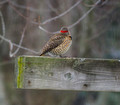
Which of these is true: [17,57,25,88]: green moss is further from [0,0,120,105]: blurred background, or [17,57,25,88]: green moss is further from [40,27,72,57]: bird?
[0,0,120,105]: blurred background

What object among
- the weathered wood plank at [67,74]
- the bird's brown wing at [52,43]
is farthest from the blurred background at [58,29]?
the weathered wood plank at [67,74]

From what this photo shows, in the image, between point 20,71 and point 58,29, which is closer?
point 20,71

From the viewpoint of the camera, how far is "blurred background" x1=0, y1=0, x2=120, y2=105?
8.24 metres

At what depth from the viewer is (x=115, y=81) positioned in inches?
87.2

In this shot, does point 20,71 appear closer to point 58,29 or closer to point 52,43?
point 52,43

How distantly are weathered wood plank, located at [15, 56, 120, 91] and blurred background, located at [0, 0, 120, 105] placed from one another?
5594mm

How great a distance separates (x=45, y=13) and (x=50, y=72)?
6871mm

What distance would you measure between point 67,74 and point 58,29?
18.9 feet

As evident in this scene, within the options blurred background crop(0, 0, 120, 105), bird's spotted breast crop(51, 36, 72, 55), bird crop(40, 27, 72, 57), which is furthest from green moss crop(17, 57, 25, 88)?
blurred background crop(0, 0, 120, 105)

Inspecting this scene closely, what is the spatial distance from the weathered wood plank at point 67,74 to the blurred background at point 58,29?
5.59 meters

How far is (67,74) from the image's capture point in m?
2.16

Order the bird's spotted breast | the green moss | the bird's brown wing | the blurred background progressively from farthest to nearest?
1. the blurred background
2. the bird's spotted breast
3. the bird's brown wing
4. the green moss

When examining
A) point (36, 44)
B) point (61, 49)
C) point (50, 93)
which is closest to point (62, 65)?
point (61, 49)

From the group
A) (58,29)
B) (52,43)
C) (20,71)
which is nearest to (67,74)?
(20,71)
